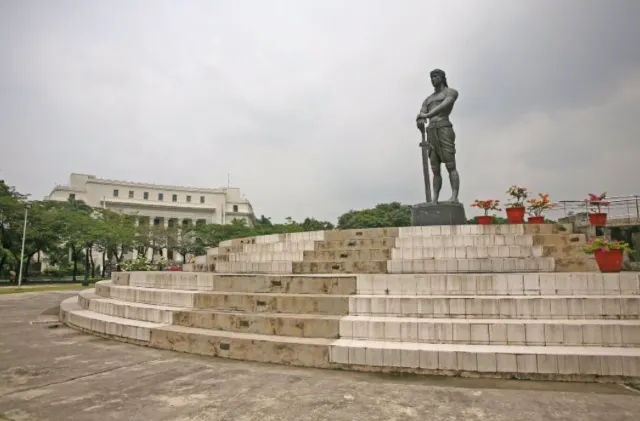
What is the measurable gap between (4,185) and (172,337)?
129 ft

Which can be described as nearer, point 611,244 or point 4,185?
point 611,244

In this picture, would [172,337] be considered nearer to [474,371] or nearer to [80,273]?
[474,371]

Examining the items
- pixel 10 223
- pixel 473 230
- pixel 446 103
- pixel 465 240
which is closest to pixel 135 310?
pixel 465 240

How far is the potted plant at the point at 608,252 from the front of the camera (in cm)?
616

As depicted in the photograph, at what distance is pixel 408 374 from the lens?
15.9 feet

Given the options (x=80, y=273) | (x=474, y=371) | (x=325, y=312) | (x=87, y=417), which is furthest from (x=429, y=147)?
(x=80, y=273)

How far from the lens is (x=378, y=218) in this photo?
165 feet

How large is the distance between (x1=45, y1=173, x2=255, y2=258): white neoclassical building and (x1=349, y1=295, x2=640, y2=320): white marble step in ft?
213

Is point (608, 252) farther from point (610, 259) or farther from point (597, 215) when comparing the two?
point (597, 215)

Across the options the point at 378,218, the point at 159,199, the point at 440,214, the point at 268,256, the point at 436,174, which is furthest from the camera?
the point at 159,199

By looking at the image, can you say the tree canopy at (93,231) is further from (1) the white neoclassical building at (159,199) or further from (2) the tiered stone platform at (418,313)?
(2) the tiered stone platform at (418,313)

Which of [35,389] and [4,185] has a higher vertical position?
[4,185]

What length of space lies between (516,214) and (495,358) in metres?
7.20

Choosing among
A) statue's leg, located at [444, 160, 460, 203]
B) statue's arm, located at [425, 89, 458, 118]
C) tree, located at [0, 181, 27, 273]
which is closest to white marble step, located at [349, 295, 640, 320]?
statue's leg, located at [444, 160, 460, 203]
